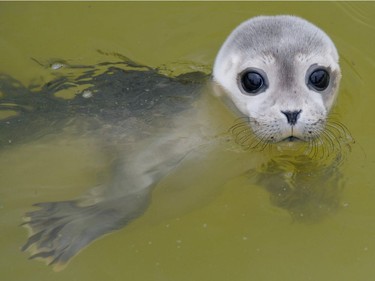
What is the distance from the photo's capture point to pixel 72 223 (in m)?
3.53

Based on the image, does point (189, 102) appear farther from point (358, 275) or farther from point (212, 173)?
point (358, 275)

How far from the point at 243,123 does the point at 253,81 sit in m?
0.26

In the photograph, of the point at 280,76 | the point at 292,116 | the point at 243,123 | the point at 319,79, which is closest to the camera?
the point at 292,116

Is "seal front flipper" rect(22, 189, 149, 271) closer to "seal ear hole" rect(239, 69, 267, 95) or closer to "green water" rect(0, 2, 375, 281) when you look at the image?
"green water" rect(0, 2, 375, 281)

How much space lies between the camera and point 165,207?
3654 millimetres

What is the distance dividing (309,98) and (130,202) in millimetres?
1108

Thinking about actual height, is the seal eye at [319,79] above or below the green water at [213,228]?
above

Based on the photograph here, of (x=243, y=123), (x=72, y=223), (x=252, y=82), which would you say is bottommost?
(x=72, y=223)

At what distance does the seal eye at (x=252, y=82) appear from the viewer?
11.5ft

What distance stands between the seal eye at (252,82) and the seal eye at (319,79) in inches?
10.4

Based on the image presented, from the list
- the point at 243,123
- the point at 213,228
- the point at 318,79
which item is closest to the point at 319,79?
the point at 318,79

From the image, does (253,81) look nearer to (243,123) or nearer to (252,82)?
(252,82)

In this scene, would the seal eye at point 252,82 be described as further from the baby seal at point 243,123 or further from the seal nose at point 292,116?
the seal nose at point 292,116

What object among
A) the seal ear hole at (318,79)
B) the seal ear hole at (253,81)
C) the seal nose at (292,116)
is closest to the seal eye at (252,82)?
the seal ear hole at (253,81)
